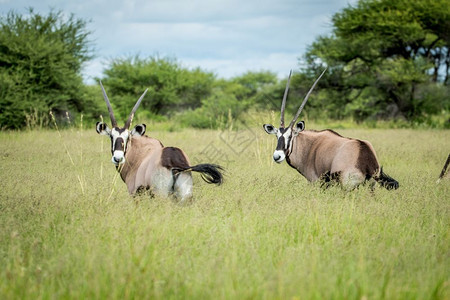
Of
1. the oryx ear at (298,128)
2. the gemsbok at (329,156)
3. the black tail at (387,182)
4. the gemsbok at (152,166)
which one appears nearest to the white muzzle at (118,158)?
the gemsbok at (152,166)

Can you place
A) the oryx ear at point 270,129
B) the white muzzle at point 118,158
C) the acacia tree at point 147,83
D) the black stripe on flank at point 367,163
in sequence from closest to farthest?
the white muzzle at point 118,158 → the black stripe on flank at point 367,163 → the oryx ear at point 270,129 → the acacia tree at point 147,83

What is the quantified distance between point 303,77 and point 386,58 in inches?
164

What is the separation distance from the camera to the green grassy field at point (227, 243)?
286cm

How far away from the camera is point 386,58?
24.2 m

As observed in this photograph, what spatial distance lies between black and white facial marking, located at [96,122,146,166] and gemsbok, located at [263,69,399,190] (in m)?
1.84

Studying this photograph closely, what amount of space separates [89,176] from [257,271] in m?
4.70

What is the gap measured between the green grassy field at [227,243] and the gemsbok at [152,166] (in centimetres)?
23

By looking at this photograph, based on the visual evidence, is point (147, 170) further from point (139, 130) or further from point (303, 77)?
point (303, 77)

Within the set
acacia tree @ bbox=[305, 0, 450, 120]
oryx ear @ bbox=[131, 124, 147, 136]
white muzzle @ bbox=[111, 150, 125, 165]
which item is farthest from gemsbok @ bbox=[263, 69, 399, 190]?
acacia tree @ bbox=[305, 0, 450, 120]

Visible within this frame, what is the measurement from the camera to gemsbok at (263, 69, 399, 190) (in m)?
5.53

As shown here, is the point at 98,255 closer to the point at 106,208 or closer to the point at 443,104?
the point at 106,208

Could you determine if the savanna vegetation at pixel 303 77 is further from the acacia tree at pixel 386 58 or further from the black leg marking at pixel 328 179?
the black leg marking at pixel 328 179

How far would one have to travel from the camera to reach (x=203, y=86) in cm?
2988

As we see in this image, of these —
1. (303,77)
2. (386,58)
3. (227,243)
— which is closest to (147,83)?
(303,77)
